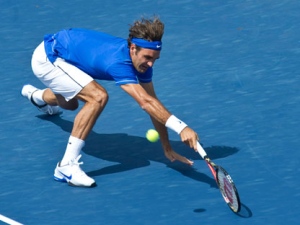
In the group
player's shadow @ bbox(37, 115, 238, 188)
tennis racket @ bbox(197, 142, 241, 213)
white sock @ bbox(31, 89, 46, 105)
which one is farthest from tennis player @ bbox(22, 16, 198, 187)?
white sock @ bbox(31, 89, 46, 105)

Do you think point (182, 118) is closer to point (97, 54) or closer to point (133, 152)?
point (133, 152)

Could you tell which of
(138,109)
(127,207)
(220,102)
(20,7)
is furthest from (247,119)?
(20,7)

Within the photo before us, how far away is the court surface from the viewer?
10.2m

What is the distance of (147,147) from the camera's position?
11.6m

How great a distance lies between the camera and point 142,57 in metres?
10.4

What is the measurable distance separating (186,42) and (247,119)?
2.66 meters

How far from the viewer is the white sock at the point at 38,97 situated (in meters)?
12.5

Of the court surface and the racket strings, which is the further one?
the court surface

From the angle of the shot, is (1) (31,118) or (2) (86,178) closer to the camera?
(2) (86,178)

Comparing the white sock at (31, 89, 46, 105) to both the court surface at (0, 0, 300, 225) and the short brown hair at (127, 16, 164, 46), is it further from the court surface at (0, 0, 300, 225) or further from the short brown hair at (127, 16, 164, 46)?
the short brown hair at (127, 16, 164, 46)

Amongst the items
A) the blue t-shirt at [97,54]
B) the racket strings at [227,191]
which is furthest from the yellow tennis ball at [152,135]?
the racket strings at [227,191]

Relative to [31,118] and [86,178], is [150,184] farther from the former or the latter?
[31,118]

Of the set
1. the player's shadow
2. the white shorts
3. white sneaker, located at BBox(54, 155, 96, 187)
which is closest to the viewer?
white sneaker, located at BBox(54, 155, 96, 187)

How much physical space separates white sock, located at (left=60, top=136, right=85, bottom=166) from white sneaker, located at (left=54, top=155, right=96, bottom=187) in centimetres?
4
